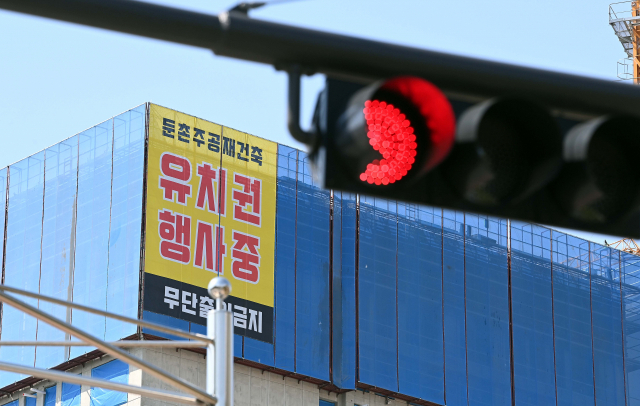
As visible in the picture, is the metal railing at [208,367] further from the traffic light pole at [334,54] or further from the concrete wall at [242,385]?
the concrete wall at [242,385]

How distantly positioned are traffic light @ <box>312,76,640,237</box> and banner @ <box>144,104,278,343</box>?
159ft

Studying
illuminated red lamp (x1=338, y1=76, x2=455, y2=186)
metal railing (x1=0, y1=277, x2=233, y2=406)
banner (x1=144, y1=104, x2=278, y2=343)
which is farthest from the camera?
banner (x1=144, y1=104, x2=278, y2=343)

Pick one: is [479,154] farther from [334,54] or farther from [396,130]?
[334,54]

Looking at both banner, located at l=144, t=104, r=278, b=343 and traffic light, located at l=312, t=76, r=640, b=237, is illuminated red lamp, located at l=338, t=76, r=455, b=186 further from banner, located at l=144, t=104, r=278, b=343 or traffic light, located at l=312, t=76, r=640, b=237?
banner, located at l=144, t=104, r=278, b=343

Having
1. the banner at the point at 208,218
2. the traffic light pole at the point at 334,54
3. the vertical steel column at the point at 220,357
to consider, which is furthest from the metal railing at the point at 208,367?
the banner at the point at 208,218

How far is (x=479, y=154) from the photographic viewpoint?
5371mm

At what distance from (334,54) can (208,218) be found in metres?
50.9

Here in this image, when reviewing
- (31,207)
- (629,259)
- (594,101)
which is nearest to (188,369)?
(31,207)

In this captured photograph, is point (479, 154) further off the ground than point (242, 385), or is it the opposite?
point (242, 385)

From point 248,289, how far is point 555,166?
5085 cm

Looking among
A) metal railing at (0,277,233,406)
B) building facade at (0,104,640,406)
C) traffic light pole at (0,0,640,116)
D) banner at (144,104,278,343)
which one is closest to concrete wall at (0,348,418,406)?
building facade at (0,104,640,406)

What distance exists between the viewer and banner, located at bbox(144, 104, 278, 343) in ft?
179

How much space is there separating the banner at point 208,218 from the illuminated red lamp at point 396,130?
48.7 metres

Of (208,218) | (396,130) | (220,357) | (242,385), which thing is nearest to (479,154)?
(396,130)
